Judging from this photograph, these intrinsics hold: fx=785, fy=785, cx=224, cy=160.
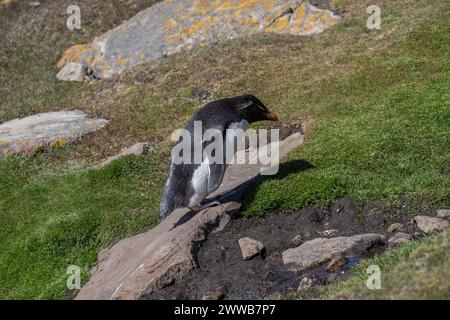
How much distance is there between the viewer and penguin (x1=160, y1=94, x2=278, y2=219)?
1310 centimetres

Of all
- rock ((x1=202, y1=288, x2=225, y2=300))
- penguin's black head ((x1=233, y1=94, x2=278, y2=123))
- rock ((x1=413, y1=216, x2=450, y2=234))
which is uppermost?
penguin's black head ((x1=233, y1=94, x2=278, y2=123))

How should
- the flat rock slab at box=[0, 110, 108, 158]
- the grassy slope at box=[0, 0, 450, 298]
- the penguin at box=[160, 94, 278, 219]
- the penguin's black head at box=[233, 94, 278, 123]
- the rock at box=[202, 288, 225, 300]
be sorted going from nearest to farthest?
the rock at box=[202, 288, 225, 300]
the penguin at box=[160, 94, 278, 219]
the penguin's black head at box=[233, 94, 278, 123]
the grassy slope at box=[0, 0, 450, 298]
the flat rock slab at box=[0, 110, 108, 158]

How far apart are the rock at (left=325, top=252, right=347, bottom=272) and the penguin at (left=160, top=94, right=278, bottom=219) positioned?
7.65ft

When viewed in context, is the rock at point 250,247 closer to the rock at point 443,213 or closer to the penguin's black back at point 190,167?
the penguin's black back at point 190,167

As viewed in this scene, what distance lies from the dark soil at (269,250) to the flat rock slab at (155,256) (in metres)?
0.17

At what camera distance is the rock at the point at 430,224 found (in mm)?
12273

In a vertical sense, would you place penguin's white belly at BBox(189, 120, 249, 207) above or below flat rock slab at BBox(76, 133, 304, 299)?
above

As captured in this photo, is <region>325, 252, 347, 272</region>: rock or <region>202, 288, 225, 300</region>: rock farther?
<region>325, 252, 347, 272</region>: rock

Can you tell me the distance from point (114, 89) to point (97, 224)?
29.8 feet

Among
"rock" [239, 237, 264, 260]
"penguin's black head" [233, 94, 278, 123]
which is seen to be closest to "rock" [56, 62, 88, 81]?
"penguin's black head" [233, 94, 278, 123]

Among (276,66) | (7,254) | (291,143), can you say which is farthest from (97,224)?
(276,66)

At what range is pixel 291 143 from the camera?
16.7 m

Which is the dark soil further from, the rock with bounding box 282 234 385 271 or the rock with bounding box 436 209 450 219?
the rock with bounding box 436 209 450 219

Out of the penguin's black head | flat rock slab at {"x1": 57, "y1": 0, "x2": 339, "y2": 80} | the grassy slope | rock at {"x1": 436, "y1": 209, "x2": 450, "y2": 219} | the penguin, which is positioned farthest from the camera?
flat rock slab at {"x1": 57, "y1": 0, "x2": 339, "y2": 80}
